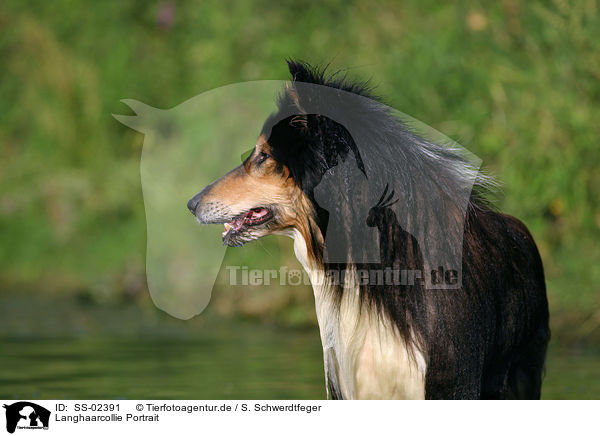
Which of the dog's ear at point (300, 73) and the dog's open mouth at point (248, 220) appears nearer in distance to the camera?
A: the dog's ear at point (300, 73)

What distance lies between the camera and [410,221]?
532 centimetres

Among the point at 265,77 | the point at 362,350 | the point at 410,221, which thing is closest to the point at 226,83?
the point at 265,77

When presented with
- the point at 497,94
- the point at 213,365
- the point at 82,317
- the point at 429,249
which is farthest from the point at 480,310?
the point at 82,317

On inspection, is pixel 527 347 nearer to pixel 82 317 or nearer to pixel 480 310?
pixel 480 310

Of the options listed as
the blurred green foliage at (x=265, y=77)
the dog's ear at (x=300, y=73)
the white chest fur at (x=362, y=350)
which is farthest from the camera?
the blurred green foliage at (x=265, y=77)

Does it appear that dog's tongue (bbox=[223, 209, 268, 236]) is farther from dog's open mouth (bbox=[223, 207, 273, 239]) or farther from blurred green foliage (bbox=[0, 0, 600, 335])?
blurred green foliage (bbox=[0, 0, 600, 335])

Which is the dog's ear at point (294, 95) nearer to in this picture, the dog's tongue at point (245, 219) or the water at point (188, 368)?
the dog's tongue at point (245, 219)

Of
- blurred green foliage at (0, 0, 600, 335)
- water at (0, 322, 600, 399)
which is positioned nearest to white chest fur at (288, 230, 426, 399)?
water at (0, 322, 600, 399)

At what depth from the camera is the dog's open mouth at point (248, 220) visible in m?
5.52

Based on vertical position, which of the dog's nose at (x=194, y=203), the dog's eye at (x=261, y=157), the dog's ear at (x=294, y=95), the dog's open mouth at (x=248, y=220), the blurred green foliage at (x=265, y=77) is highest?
the blurred green foliage at (x=265, y=77)
